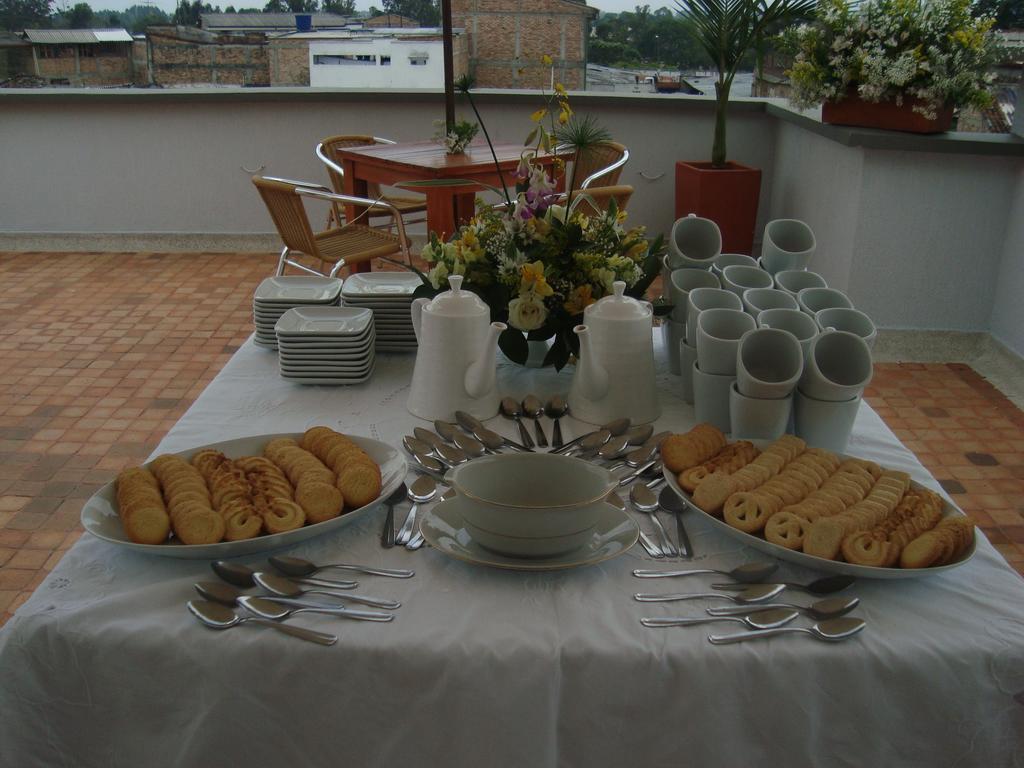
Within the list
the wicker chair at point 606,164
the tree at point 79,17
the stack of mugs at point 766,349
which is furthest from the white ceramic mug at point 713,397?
the tree at point 79,17

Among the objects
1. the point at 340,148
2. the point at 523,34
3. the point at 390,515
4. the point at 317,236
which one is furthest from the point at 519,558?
the point at 523,34

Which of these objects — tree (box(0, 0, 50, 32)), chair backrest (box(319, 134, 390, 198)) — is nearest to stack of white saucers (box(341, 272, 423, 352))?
chair backrest (box(319, 134, 390, 198))

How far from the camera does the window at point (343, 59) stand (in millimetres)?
4926

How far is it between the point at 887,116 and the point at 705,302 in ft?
8.23

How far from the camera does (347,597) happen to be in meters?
0.88

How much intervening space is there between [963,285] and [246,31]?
397 centimetres

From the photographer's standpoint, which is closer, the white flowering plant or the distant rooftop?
the white flowering plant

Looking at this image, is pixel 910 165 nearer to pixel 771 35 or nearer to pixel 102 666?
pixel 771 35

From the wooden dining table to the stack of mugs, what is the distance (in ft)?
6.34

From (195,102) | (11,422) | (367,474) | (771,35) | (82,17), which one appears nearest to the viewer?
(367,474)

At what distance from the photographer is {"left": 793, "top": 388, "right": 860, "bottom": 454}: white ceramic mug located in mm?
1127

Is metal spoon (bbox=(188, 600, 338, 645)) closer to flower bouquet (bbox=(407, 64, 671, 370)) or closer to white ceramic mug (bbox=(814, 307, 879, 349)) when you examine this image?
flower bouquet (bbox=(407, 64, 671, 370))

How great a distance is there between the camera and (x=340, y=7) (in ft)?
16.4

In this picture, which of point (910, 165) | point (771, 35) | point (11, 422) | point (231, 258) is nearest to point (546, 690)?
point (11, 422)
